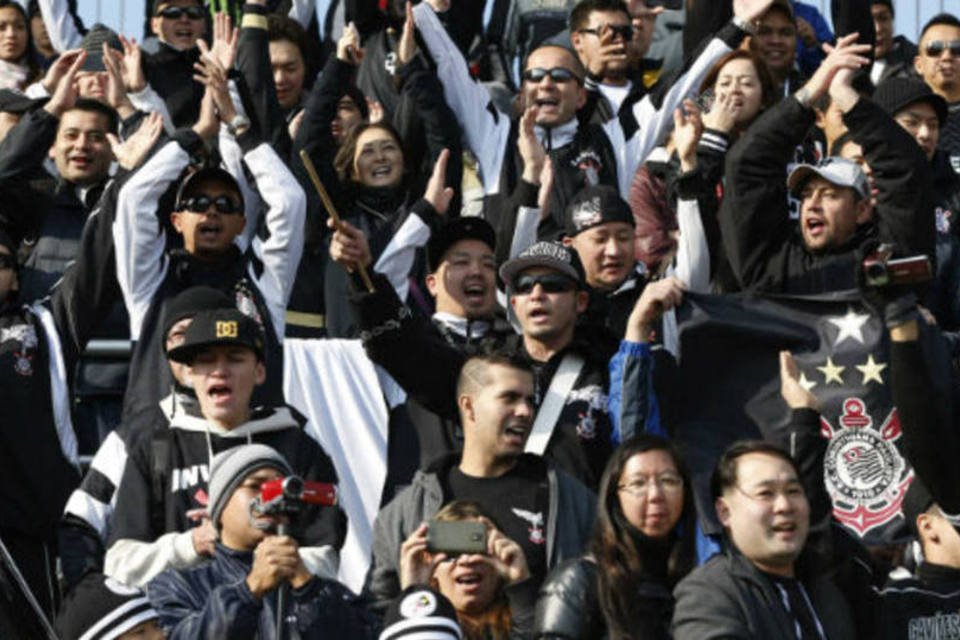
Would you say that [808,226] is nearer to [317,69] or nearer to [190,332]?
[190,332]

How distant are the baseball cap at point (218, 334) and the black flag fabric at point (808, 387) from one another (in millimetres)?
1958

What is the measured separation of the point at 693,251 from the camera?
13.5m

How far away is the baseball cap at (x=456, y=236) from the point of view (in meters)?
13.7

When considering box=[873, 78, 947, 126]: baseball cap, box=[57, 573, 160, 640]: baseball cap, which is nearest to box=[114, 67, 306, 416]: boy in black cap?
box=[57, 573, 160, 640]: baseball cap

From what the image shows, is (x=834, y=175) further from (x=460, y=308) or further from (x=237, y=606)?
(x=237, y=606)

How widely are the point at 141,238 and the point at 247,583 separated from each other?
129 inches

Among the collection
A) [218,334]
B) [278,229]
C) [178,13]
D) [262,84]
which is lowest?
[218,334]

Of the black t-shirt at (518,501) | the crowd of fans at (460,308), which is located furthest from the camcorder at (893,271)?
the black t-shirt at (518,501)

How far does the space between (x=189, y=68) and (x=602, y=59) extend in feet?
7.50

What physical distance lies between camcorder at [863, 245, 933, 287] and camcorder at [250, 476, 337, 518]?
234 centimetres

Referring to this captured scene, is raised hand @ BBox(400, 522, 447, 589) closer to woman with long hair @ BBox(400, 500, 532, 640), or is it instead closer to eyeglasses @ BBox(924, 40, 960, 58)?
woman with long hair @ BBox(400, 500, 532, 640)

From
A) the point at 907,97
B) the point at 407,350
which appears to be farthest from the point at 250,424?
the point at 907,97

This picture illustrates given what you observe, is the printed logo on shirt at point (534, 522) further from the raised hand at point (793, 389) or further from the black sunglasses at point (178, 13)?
the black sunglasses at point (178, 13)

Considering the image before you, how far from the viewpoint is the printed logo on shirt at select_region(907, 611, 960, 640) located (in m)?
11.5
